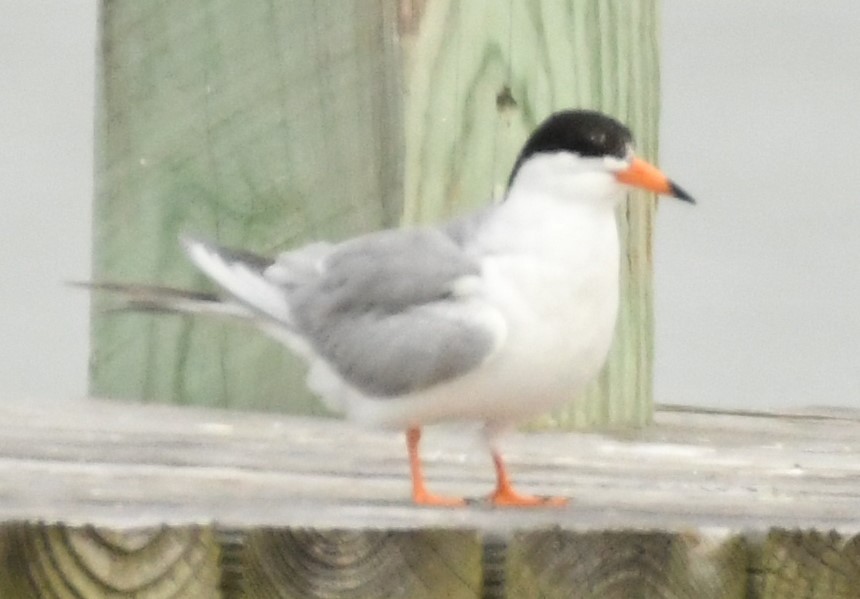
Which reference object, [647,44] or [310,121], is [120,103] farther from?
[647,44]

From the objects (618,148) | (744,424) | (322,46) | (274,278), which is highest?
(322,46)

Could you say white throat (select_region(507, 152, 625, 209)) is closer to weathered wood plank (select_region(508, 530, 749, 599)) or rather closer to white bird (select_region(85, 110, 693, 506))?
white bird (select_region(85, 110, 693, 506))

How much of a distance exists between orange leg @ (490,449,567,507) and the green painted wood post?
67 cm

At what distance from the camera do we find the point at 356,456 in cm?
267

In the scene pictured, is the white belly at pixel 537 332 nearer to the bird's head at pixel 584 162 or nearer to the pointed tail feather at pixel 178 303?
the bird's head at pixel 584 162

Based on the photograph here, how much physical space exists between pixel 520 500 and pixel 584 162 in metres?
0.56

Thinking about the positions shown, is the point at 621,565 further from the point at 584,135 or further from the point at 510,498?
the point at 584,135

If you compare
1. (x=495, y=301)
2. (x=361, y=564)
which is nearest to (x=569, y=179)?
(x=495, y=301)

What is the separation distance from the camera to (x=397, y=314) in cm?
262

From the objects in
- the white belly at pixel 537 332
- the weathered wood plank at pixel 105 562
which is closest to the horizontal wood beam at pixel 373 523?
the weathered wood plank at pixel 105 562

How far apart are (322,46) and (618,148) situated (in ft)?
2.41

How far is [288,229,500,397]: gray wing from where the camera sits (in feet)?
8.10

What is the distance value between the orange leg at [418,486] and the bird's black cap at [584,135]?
1.51ft

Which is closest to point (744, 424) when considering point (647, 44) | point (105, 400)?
point (647, 44)
